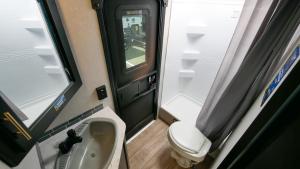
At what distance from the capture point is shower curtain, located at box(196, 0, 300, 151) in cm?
71

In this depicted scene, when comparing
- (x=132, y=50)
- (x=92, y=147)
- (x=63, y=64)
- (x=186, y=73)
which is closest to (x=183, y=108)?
(x=186, y=73)

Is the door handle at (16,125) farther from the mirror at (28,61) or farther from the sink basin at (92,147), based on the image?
the sink basin at (92,147)

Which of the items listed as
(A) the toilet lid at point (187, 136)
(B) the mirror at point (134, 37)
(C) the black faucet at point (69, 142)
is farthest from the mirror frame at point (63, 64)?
(A) the toilet lid at point (187, 136)

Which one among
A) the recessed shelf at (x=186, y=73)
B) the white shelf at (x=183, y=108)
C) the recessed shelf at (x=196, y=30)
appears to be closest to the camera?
the recessed shelf at (x=196, y=30)

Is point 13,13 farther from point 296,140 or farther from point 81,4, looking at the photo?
point 296,140

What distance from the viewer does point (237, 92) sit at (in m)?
0.98

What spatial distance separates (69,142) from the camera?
0.85m

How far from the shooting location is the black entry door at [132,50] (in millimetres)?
1021

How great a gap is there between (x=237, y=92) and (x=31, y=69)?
1291 mm

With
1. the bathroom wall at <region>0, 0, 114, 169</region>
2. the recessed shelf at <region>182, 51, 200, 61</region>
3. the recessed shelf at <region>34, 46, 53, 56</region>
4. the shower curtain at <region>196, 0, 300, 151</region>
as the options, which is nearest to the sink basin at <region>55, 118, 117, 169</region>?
the bathroom wall at <region>0, 0, 114, 169</region>

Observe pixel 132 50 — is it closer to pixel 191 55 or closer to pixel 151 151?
pixel 191 55

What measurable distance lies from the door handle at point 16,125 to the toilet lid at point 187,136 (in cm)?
115

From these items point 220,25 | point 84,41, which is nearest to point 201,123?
point 220,25

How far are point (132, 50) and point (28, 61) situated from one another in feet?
2.79
